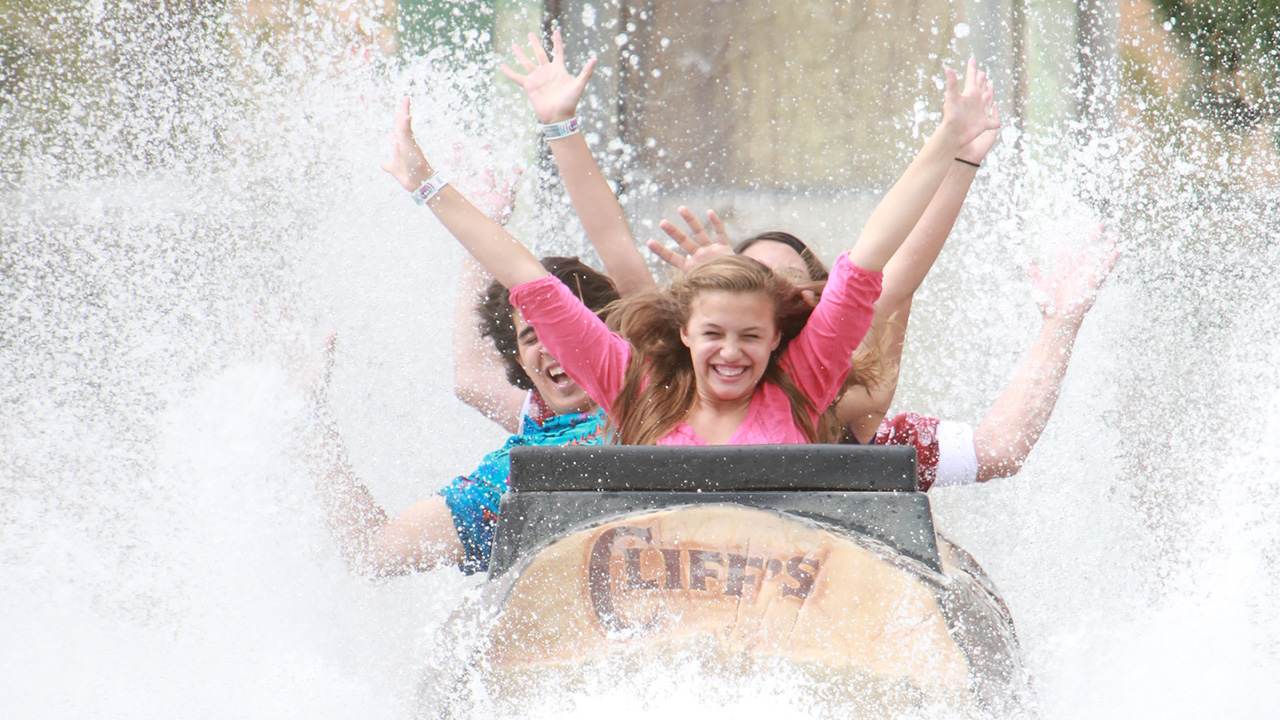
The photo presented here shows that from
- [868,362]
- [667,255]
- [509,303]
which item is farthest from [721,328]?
[509,303]

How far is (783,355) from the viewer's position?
2.07m

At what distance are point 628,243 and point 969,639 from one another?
1.16 m

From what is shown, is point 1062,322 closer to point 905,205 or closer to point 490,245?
point 905,205

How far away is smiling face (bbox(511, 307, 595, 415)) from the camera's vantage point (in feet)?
7.97

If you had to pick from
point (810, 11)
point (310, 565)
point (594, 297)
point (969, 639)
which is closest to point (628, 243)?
point (594, 297)

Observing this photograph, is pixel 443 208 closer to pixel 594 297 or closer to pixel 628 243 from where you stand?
pixel 628 243

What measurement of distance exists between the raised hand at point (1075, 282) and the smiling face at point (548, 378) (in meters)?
1.01

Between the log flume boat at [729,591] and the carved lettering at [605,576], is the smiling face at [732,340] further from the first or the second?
the carved lettering at [605,576]

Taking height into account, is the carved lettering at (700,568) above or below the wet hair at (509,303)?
below

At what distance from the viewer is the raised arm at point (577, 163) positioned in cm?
212

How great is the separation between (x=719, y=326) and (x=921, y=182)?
410 millimetres

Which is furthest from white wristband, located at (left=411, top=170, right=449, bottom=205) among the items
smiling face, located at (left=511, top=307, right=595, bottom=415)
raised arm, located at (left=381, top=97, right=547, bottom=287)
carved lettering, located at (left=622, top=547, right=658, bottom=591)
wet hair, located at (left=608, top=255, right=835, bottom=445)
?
carved lettering, located at (left=622, top=547, right=658, bottom=591)

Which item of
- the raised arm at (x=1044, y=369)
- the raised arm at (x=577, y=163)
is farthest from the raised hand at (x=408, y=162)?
the raised arm at (x=1044, y=369)

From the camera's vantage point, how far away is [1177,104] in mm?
5078
